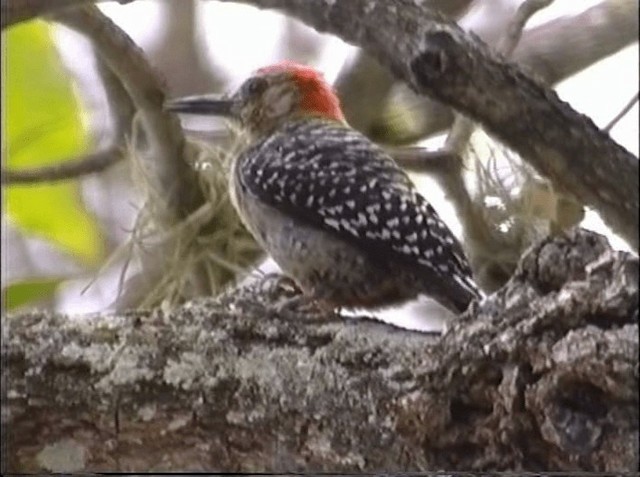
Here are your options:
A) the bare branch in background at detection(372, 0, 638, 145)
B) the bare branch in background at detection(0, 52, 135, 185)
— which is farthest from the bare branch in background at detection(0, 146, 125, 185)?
the bare branch in background at detection(372, 0, 638, 145)

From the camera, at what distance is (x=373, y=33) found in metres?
0.75

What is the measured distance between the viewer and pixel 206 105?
798 mm

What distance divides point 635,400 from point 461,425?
11 centimetres

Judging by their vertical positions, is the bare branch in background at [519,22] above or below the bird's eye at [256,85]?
above

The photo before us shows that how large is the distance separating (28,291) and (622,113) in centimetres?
44

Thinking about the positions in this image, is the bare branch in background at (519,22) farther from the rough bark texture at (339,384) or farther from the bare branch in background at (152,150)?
the bare branch in background at (152,150)

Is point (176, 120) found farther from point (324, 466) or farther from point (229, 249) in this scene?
point (324, 466)

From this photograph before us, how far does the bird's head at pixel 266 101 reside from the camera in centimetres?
78

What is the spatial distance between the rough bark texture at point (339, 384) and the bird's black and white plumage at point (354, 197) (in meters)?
0.04

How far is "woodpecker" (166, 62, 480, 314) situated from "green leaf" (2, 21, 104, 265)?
102mm

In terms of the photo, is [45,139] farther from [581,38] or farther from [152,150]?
[581,38]

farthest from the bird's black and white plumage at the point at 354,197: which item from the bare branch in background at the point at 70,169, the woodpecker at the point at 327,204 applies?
the bare branch in background at the point at 70,169

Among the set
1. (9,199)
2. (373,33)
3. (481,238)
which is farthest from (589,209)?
(9,199)

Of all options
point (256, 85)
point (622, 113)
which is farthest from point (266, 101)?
point (622, 113)
